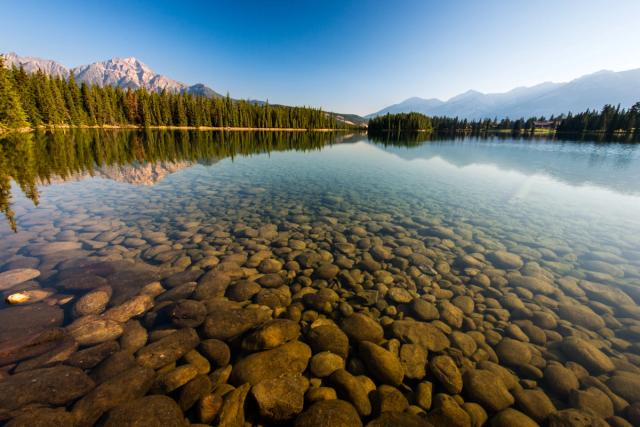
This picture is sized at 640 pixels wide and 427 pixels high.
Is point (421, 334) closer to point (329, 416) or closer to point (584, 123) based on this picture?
point (329, 416)

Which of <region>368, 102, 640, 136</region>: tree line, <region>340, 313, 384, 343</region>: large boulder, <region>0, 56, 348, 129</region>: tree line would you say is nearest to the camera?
<region>340, 313, 384, 343</region>: large boulder

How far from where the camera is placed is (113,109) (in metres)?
93.6

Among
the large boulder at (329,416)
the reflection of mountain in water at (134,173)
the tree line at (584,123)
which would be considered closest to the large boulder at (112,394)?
the large boulder at (329,416)

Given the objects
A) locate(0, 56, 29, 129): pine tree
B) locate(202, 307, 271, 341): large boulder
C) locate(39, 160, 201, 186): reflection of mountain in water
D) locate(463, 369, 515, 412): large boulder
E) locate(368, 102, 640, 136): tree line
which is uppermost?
locate(368, 102, 640, 136): tree line

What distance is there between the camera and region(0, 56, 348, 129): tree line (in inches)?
2315

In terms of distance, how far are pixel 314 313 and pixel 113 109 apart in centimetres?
12464

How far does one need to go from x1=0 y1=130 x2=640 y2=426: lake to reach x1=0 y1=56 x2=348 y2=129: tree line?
227 feet

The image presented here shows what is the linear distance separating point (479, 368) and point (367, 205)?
12.5m

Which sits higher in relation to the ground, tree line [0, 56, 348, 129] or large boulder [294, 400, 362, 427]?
tree line [0, 56, 348, 129]

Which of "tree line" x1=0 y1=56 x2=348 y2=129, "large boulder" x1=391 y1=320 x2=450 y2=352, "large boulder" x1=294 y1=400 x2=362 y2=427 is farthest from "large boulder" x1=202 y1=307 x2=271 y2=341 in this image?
"tree line" x1=0 y1=56 x2=348 y2=129

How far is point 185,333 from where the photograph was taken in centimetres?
587

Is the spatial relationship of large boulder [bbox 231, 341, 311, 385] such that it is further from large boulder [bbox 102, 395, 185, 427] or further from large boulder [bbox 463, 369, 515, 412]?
large boulder [bbox 463, 369, 515, 412]

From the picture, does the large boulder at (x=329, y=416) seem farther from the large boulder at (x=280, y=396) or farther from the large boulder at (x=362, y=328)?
the large boulder at (x=362, y=328)

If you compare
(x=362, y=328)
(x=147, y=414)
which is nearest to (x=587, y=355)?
(x=362, y=328)
